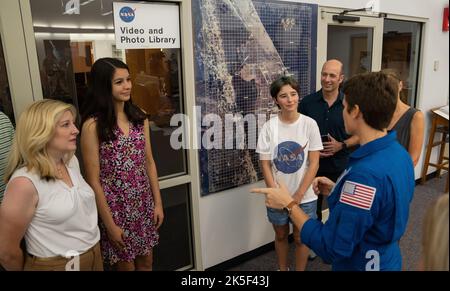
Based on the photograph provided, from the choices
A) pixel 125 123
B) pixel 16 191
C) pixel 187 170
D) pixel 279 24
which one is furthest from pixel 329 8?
pixel 16 191

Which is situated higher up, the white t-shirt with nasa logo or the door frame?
the door frame

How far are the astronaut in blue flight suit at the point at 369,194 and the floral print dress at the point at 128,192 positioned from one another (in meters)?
0.87

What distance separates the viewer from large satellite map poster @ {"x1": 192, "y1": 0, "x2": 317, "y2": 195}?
221 cm

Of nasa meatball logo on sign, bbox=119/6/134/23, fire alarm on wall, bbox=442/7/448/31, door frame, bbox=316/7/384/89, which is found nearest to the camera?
nasa meatball logo on sign, bbox=119/6/134/23

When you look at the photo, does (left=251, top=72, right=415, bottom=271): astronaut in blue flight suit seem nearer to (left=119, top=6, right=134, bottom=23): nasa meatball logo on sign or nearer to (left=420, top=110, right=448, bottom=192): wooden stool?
(left=119, top=6, right=134, bottom=23): nasa meatball logo on sign

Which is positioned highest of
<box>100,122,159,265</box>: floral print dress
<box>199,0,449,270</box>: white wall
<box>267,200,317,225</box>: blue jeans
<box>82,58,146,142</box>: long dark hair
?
<box>82,58,146,142</box>: long dark hair

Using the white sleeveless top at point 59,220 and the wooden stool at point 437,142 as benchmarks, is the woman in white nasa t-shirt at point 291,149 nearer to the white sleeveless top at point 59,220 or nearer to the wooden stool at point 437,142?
the white sleeveless top at point 59,220

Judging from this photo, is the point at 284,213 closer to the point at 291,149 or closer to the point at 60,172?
the point at 291,149

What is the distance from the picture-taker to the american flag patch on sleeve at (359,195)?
1075mm

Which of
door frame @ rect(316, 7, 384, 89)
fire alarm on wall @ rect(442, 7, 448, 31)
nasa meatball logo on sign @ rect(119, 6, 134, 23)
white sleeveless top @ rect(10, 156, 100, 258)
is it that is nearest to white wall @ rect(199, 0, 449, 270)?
door frame @ rect(316, 7, 384, 89)

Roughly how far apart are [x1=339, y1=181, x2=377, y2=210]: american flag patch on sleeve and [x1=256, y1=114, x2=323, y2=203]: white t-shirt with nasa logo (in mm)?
990

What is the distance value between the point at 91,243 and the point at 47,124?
0.53 metres
